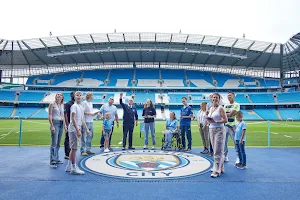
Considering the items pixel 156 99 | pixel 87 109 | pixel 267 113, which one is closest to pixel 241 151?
pixel 87 109

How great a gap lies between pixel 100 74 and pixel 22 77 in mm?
17875

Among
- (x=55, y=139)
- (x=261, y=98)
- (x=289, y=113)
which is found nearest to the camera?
(x=55, y=139)

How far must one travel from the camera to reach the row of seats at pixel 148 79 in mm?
48531

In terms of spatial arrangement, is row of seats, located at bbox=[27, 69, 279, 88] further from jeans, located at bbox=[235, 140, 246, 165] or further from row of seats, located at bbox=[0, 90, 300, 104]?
jeans, located at bbox=[235, 140, 246, 165]

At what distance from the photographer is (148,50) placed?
38.8 meters

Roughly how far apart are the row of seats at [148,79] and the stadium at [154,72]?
0.60 feet

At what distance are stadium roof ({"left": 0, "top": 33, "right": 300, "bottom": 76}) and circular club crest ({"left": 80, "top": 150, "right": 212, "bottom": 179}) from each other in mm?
30496

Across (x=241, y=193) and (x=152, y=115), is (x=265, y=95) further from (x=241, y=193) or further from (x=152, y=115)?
A: (x=241, y=193)

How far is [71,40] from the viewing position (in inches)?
1384

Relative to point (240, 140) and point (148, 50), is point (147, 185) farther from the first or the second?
point (148, 50)

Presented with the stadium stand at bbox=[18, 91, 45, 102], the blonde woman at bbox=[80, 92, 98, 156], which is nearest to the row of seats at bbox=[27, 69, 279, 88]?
the stadium stand at bbox=[18, 91, 45, 102]

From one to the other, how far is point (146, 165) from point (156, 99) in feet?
127

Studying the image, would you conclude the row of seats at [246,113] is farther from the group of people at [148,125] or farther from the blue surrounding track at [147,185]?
the blue surrounding track at [147,185]

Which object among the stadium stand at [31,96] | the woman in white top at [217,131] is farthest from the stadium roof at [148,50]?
the woman in white top at [217,131]
